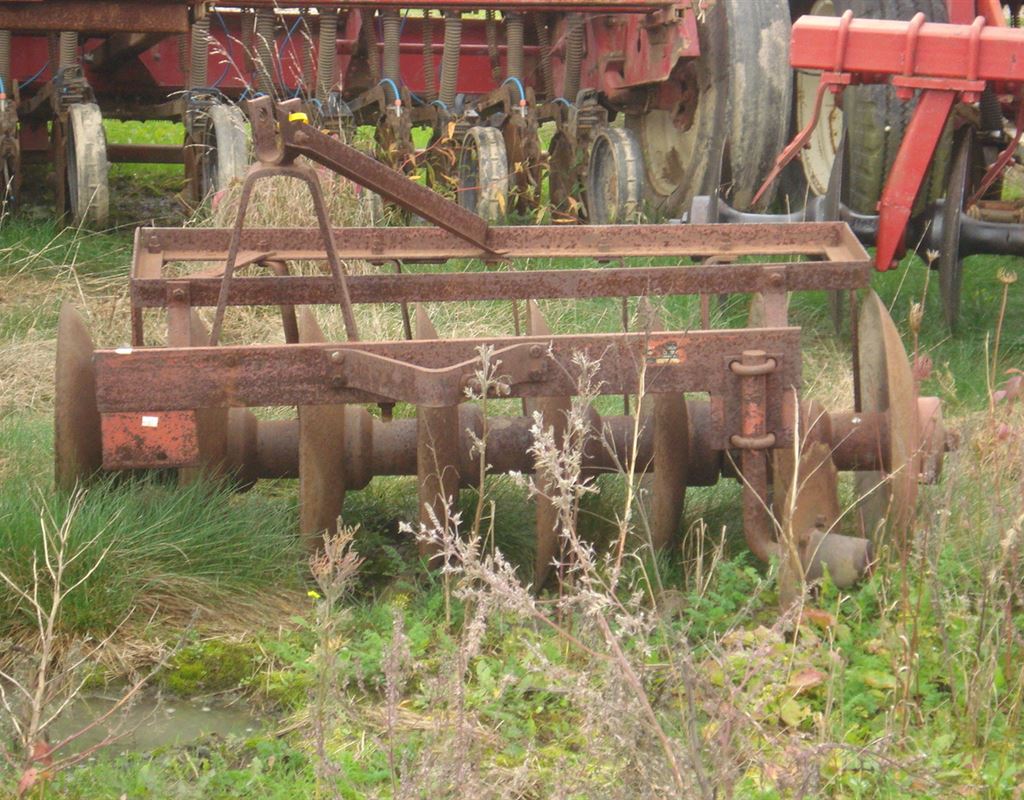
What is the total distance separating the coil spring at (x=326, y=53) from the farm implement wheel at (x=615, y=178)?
4.59ft

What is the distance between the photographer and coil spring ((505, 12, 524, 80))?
7707 millimetres

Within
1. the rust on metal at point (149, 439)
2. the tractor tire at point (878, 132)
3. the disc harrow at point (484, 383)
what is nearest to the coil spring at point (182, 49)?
the tractor tire at point (878, 132)

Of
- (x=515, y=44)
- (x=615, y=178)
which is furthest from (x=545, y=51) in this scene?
(x=615, y=178)

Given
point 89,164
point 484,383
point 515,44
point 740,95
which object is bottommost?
point 484,383

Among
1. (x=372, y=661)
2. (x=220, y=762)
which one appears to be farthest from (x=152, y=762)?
(x=372, y=661)

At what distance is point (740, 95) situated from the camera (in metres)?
6.61

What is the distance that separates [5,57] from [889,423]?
16.8 ft

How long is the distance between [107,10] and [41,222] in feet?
3.60

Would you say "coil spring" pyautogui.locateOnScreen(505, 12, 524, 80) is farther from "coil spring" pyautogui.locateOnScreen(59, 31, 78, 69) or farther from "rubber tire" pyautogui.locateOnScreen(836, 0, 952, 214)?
"rubber tire" pyautogui.locateOnScreen(836, 0, 952, 214)

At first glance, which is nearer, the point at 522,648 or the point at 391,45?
the point at 522,648

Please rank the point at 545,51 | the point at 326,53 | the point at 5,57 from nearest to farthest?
the point at 5,57
the point at 326,53
the point at 545,51

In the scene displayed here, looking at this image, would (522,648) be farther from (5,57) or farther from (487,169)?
(5,57)

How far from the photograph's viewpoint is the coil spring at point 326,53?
723 cm

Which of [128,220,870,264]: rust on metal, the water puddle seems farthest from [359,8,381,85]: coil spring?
the water puddle
